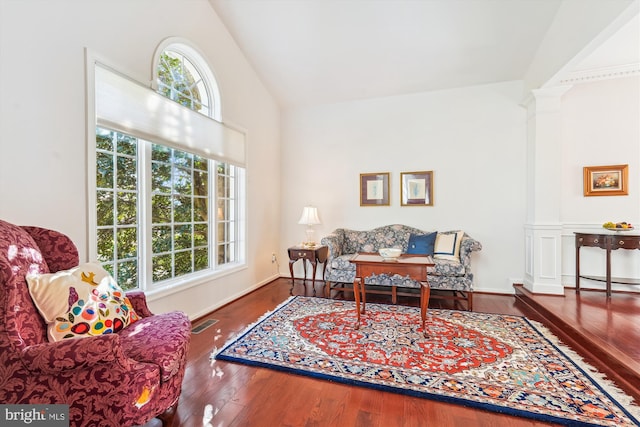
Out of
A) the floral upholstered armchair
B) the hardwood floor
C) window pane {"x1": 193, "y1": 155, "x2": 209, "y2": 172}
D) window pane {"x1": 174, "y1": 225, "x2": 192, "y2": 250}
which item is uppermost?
window pane {"x1": 193, "y1": 155, "x2": 209, "y2": 172}

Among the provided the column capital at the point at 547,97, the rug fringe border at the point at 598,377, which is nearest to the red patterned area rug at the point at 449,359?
the rug fringe border at the point at 598,377

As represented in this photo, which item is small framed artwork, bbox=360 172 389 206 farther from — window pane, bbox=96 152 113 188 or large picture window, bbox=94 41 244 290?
window pane, bbox=96 152 113 188

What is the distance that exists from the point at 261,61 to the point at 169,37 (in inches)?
62.8

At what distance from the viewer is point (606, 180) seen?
3.66 meters

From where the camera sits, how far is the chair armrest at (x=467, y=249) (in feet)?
11.5

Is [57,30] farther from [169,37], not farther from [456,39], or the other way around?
[456,39]

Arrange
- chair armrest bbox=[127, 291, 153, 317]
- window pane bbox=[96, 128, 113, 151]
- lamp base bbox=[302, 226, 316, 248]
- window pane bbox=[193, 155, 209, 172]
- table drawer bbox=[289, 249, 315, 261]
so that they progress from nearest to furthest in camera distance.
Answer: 1. chair armrest bbox=[127, 291, 153, 317]
2. window pane bbox=[96, 128, 113, 151]
3. window pane bbox=[193, 155, 209, 172]
4. table drawer bbox=[289, 249, 315, 261]
5. lamp base bbox=[302, 226, 316, 248]

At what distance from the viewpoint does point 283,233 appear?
5094mm

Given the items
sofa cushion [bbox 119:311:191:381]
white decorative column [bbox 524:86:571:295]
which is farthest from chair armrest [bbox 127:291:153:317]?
white decorative column [bbox 524:86:571:295]

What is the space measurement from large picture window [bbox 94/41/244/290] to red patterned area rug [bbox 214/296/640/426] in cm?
112

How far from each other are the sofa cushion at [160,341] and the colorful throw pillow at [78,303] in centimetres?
12

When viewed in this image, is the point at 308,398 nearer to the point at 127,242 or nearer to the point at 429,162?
the point at 127,242

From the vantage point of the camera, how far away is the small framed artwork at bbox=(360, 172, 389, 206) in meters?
4.54

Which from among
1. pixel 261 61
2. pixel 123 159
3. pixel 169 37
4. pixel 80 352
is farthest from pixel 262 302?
pixel 261 61
